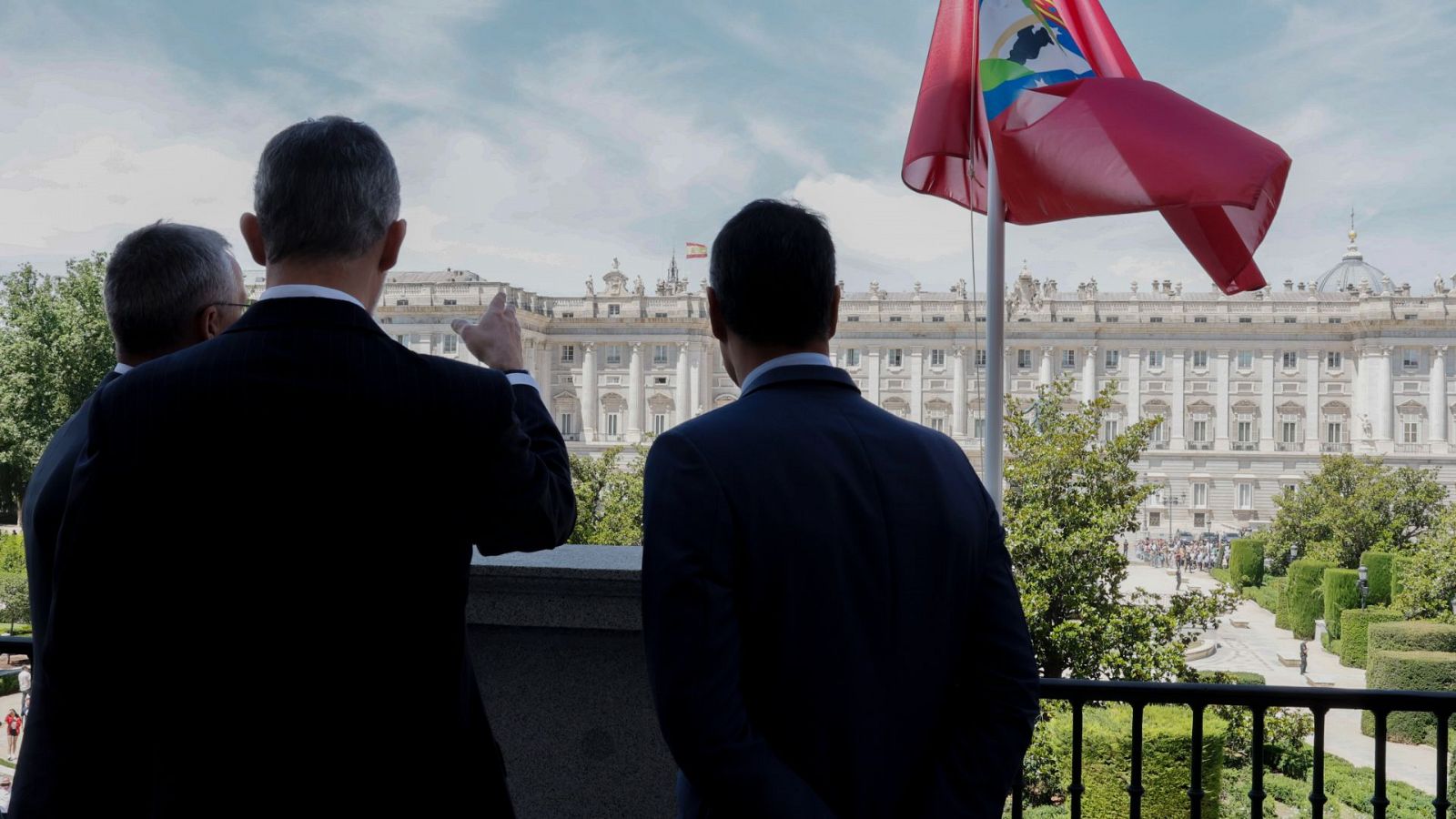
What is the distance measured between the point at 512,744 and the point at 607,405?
179ft

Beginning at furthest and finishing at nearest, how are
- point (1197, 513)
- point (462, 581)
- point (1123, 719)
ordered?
1. point (1197, 513)
2. point (1123, 719)
3. point (462, 581)

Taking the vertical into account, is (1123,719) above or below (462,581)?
below

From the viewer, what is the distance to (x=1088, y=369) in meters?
53.5

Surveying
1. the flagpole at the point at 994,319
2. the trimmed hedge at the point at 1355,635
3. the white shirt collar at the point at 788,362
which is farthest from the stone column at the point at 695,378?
the white shirt collar at the point at 788,362

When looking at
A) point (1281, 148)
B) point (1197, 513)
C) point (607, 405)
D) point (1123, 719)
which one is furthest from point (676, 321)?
point (1281, 148)

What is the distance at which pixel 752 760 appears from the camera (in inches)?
52.4

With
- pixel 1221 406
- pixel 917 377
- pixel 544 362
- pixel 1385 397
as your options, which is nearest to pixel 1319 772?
pixel 917 377

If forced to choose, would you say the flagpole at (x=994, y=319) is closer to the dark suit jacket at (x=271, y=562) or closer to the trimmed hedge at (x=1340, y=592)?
the dark suit jacket at (x=271, y=562)

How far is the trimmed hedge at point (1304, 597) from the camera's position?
2502 cm

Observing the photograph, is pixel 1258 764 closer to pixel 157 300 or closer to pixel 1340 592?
pixel 157 300

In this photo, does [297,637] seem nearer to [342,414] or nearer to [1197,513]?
[342,414]

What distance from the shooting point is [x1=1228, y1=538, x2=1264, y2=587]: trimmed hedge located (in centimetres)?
3356

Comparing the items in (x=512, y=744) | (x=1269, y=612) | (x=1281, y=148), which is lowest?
(x=1269, y=612)

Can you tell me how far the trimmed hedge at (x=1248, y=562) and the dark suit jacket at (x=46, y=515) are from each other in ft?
118
